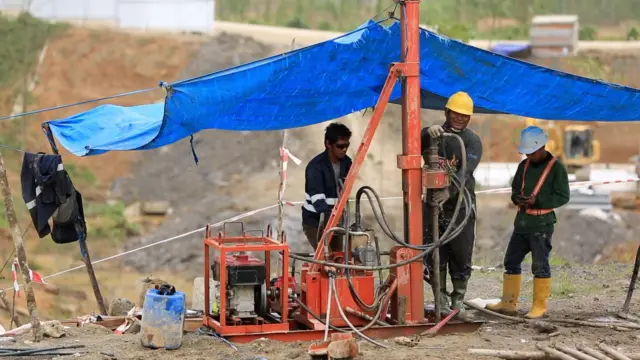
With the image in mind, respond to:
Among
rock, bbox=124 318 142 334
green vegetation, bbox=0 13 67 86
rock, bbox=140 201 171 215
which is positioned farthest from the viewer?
green vegetation, bbox=0 13 67 86

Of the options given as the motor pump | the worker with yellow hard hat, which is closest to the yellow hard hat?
the worker with yellow hard hat

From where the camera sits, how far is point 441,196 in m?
8.20

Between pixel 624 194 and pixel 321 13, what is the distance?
44.6ft

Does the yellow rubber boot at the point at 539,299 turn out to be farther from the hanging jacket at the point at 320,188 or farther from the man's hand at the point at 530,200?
the hanging jacket at the point at 320,188

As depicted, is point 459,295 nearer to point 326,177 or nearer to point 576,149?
point 326,177

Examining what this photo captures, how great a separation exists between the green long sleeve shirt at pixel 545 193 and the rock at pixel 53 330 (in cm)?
437

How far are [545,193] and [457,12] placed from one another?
86.8ft

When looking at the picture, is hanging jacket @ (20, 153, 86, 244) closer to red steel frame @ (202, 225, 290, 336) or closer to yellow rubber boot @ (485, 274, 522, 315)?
red steel frame @ (202, 225, 290, 336)

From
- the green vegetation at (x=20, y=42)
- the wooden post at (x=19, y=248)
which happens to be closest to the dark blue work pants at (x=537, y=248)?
the wooden post at (x=19, y=248)

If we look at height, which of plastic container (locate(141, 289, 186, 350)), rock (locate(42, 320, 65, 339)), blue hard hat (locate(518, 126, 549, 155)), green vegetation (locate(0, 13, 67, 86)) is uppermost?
green vegetation (locate(0, 13, 67, 86))

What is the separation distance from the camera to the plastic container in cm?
751

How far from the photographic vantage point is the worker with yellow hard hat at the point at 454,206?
28.0 feet

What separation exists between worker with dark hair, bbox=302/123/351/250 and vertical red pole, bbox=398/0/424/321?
86cm

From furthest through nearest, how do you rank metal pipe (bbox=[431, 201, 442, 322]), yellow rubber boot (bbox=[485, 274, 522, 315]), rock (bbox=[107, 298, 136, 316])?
rock (bbox=[107, 298, 136, 316]), yellow rubber boot (bbox=[485, 274, 522, 315]), metal pipe (bbox=[431, 201, 442, 322])
